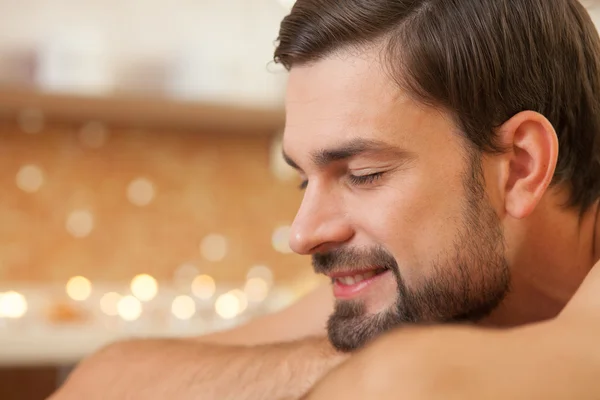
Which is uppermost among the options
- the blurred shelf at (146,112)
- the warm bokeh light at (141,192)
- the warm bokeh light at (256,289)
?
the blurred shelf at (146,112)

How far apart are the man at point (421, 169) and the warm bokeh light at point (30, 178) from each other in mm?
2166

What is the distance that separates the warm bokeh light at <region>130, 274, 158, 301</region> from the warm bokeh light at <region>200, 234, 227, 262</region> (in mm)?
268

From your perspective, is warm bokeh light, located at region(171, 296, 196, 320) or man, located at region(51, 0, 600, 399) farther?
warm bokeh light, located at region(171, 296, 196, 320)

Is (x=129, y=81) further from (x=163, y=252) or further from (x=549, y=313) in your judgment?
(x=549, y=313)

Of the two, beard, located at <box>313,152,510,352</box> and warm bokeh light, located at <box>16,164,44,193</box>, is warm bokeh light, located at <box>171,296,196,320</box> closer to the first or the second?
warm bokeh light, located at <box>16,164,44,193</box>

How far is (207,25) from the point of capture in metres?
3.07

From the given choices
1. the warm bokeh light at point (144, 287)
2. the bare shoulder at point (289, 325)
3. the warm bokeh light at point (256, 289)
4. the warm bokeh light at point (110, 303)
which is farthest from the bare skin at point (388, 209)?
the warm bokeh light at point (256, 289)

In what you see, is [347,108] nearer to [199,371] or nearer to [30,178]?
[199,371]

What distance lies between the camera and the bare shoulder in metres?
1.53

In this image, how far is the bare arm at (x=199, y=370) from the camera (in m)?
1.17

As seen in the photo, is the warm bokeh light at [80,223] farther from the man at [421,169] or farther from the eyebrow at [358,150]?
the eyebrow at [358,150]

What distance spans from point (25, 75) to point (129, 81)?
1.20 feet

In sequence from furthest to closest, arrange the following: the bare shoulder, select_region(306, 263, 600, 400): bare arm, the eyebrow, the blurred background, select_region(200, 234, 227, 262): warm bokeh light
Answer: select_region(200, 234, 227, 262): warm bokeh light
the blurred background
the bare shoulder
the eyebrow
select_region(306, 263, 600, 400): bare arm

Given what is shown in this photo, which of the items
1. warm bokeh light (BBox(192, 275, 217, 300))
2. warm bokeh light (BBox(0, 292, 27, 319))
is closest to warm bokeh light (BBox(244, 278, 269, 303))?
warm bokeh light (BBox(192, 275, 217, 300))
